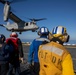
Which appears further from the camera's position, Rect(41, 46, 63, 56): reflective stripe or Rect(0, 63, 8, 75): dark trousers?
Rect(0, 63, 8, 75): dark trousers

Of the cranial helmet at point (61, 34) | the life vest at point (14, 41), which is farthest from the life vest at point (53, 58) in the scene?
the life vest at point (14, 41)

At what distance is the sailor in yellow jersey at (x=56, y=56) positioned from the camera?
115 inches

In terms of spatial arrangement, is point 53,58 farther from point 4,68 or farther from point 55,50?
point 4,68

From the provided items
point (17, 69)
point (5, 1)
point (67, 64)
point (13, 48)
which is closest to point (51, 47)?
point (67, 64)

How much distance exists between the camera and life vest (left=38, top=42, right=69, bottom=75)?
3.08m

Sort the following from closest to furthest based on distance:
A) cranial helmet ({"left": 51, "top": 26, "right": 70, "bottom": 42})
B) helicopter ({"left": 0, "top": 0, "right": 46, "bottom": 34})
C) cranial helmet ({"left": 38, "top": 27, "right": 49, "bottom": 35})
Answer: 1. cranial helmet ({"left": 51, "top": 26, "right": 70, "bottom": 42})
2. cranial helmet ({"left": 38, "top": 27, "right": 49, "bottom": 35})
3. helicopter ({"left": 0, "top": 0, "right": 46, "bottom": 34})

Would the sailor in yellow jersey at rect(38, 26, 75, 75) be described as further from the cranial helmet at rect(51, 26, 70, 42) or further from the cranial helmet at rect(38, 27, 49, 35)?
the cranial helmet at rect(38, 27, 49, 35)

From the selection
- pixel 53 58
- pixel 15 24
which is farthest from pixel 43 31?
pixel 15 24

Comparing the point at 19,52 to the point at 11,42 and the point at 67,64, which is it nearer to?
the point at 11,42

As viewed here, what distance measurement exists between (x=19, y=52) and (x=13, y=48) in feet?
1.61

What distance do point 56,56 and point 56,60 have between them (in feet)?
0.18

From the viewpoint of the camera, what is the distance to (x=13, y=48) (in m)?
7.69

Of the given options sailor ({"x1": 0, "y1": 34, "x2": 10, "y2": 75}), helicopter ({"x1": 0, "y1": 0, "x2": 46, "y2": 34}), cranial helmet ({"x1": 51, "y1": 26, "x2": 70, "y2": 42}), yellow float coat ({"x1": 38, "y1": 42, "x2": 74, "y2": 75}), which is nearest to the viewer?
yellow float coat ({"x1": 38, "y1": 42, "x2": 74, "y2": 75})

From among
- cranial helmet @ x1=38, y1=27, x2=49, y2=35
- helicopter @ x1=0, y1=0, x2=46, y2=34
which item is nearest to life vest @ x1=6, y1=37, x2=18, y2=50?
cranial helmet @ x1=38, y1=27, x2=49, y2=35
